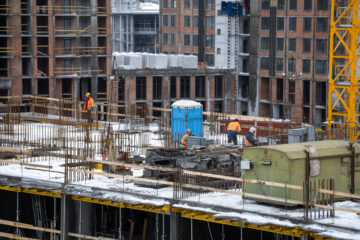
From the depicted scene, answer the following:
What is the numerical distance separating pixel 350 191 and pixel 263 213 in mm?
3588

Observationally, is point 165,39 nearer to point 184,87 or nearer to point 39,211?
point 184,87

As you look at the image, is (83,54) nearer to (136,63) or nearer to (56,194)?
(136,63)

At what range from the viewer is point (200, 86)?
9600cm

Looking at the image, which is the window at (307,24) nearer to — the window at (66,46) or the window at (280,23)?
the window at (280,23)

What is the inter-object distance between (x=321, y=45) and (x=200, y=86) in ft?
47.0

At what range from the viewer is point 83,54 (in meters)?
85.4

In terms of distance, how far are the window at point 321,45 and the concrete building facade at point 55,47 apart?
888 inches

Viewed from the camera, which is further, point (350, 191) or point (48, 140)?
point (48, 140)

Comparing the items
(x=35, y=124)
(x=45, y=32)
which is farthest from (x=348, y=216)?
(x=45, y=32)

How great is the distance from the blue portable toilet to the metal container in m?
13.6

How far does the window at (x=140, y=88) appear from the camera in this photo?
91500mm

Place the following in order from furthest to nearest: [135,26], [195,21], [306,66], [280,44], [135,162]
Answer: [135,26] → [195,21] → [280,44] → [306,66] → [135,162]

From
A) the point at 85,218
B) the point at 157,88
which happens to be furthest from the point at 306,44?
the point at 85,218

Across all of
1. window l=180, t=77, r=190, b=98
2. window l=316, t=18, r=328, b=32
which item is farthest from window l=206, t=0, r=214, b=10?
window l=316, t=18, r=328, b=32
